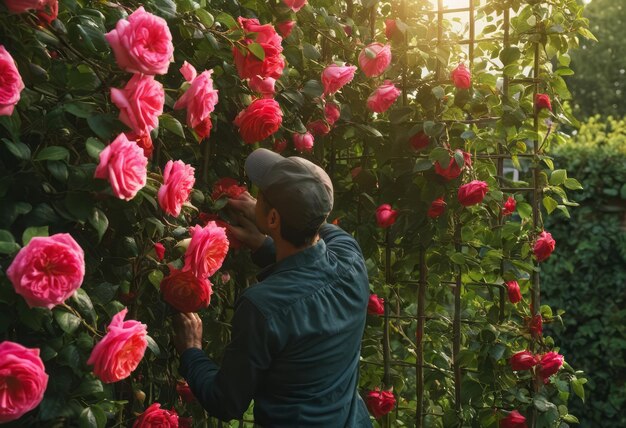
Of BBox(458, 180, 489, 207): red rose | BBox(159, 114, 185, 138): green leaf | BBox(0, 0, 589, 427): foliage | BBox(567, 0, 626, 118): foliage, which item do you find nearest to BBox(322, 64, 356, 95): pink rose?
BBox(0, 0, 589, 427): foliage

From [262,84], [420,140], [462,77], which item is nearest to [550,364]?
[420,140]

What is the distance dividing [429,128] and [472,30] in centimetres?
45

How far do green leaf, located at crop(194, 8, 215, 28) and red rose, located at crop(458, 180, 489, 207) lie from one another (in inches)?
40.0

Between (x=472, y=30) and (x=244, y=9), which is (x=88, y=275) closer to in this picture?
(x=244, y=9)

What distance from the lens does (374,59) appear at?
7.87 feet

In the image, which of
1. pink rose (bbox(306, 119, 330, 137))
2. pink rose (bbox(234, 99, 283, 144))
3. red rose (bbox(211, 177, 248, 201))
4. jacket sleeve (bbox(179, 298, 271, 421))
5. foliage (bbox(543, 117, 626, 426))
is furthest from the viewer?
foliage (bbox(543, 117, 626, 426))

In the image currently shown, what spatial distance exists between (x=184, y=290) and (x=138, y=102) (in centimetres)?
46

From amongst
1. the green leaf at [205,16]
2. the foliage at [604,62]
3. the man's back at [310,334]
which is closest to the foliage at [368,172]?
the green leaf at [205,16]

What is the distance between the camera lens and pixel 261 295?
5.56 ft

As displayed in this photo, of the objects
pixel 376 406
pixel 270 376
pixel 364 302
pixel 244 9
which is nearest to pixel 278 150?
pixel 244 9

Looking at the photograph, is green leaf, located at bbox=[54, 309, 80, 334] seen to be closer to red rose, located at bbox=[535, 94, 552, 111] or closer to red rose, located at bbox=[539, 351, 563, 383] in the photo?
red rose, located at bbox=[539, 351, 563, 383]

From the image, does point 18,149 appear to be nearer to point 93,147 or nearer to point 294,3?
point 93,147

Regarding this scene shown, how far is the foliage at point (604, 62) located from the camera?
21.8 meters

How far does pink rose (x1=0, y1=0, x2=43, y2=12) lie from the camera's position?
4.43 feet
